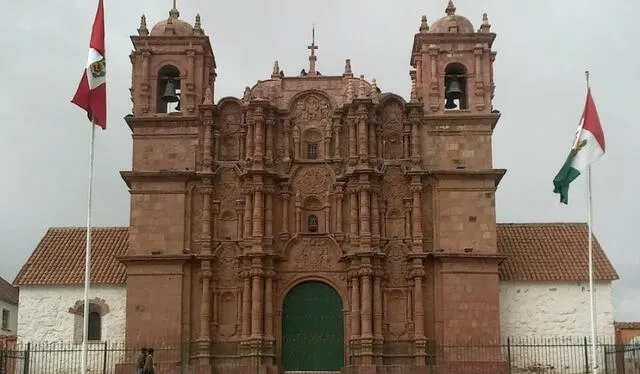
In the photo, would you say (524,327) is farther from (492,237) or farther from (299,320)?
(299,320)

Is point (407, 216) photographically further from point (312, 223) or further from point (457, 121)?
point (457, 121)

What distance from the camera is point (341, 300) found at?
113ft

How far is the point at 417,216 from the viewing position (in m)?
34.5

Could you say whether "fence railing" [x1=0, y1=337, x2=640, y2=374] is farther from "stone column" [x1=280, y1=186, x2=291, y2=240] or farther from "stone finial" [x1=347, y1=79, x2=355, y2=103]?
"stone finial" [x1=347, y1=79, x2=355, y2=103]

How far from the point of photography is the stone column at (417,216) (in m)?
34.2

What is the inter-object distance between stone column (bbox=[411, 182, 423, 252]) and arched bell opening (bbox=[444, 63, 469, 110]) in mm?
3458

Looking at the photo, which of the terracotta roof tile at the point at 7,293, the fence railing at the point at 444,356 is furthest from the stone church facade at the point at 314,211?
the terracotta roof tile at the point at 7,293

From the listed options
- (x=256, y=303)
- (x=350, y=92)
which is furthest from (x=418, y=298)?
(x=350, y=92)

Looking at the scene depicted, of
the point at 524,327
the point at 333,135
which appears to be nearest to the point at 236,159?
the point at 333,135

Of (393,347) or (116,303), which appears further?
(116,303)

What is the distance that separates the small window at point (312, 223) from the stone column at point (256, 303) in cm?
261

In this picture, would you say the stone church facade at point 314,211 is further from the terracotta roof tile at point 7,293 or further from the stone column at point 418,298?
the terracotta roof tile at point 7,293

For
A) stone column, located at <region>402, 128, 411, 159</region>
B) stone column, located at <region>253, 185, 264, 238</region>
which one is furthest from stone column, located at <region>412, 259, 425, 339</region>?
stone column, located at <region>253, 185, 264, 238</region>

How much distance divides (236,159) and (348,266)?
5.58m
